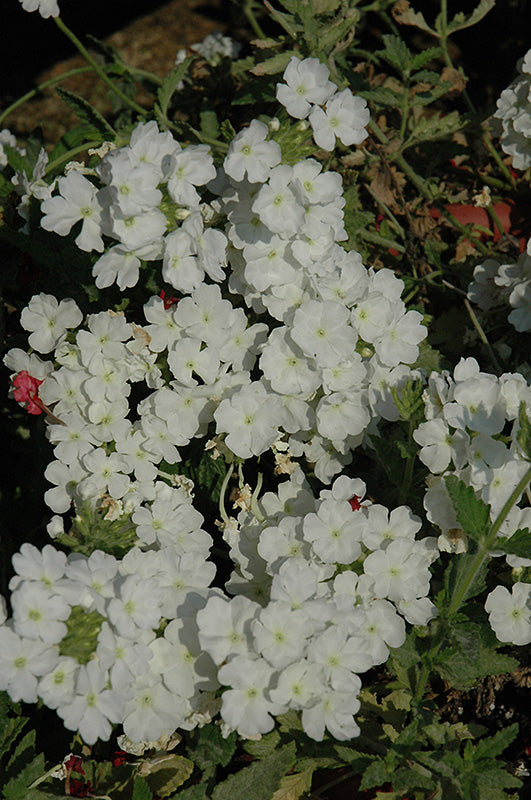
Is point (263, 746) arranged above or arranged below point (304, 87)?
below

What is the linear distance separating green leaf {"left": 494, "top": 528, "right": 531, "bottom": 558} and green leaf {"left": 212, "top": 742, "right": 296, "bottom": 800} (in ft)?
2.38

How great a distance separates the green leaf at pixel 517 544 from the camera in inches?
67.3

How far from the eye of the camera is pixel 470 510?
1.75 metres

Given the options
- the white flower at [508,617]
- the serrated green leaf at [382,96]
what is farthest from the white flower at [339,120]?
the white flower at [508,617]

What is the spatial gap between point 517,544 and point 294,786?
85 cm

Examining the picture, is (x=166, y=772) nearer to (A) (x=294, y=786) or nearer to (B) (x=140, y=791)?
(B) (x=140, y=791)

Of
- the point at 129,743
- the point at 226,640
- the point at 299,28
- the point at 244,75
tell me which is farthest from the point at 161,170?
the point at 244,75

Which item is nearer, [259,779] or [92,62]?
[259,779]

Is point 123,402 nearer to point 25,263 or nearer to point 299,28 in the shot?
point 25,263

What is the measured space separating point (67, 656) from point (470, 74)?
3764 mm

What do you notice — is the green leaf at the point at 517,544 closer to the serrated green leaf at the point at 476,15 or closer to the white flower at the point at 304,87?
the white flower at the point at 304,87

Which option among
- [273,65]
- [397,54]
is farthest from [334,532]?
[397,54]

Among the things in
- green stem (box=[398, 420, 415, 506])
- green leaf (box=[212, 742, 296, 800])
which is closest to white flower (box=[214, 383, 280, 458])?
green stem (box=[398, 420, 415, 506])

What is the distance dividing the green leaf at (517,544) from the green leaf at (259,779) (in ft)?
2.38
